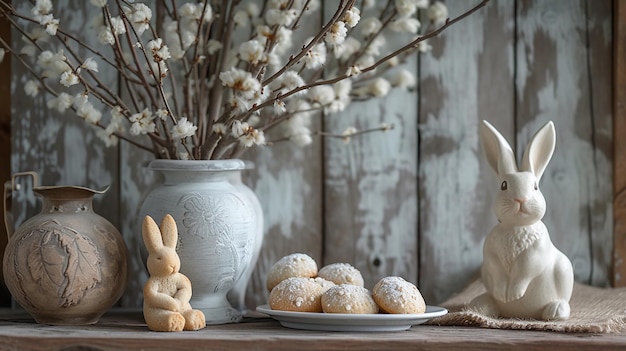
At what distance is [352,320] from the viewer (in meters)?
1.10

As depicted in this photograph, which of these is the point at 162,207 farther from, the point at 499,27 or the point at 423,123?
the point at 499,27

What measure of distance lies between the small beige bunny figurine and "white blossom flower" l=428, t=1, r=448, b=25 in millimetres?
610

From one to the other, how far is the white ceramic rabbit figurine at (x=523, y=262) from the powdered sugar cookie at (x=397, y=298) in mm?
150

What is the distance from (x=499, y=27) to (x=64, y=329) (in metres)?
0.89

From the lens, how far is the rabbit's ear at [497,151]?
1246 mm

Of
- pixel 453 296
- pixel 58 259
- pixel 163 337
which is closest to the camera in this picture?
pixel 163 337

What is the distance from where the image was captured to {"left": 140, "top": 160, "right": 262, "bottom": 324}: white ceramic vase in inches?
47.9

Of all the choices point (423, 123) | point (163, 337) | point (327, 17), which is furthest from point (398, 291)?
point (327, 17)

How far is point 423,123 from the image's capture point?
1.49m

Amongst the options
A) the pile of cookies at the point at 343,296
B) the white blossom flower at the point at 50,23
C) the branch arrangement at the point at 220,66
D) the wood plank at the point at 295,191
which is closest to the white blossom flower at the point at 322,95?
the branch arrangement at the point at 220,66

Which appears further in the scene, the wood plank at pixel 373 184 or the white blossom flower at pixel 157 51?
the wood plank at pixel 373 184

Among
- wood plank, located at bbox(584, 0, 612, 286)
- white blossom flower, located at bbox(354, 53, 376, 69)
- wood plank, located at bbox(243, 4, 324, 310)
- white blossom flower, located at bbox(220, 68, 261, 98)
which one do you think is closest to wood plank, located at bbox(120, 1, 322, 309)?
wood plank, located at bbox(243, 4, 324, 310)

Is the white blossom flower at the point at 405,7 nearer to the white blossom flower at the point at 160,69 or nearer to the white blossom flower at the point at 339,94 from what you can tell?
Answer: the white blossom flower at the point at 339,94

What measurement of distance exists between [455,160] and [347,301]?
468 mm
